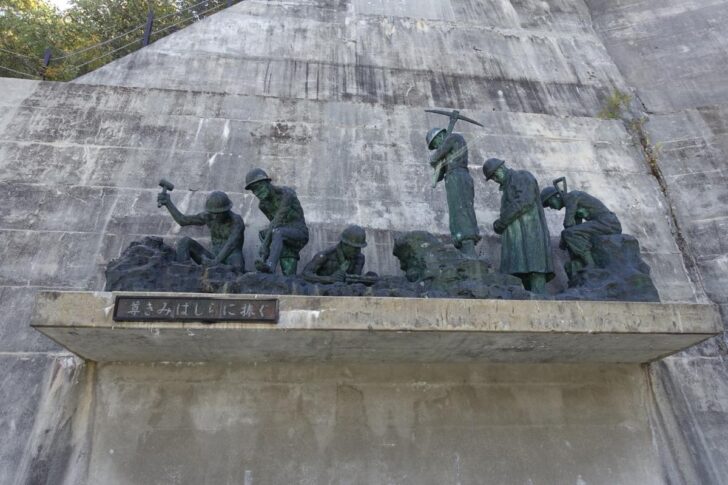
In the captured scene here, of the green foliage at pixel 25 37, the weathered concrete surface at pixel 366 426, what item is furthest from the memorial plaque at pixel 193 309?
the green foliage at pixel 25 37

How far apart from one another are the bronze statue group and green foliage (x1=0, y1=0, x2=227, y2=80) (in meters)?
5.97

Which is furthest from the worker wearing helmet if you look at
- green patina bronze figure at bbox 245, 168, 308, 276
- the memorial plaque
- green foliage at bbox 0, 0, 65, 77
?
green foliage at bbox 0, 0, 65, 77

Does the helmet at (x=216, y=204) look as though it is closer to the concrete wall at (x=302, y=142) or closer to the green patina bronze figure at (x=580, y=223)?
the concrete wall at (x=302, y=142)

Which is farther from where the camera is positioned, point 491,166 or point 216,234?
point 491,166

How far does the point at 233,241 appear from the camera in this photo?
20.9ft

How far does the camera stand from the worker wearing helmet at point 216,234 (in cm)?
621

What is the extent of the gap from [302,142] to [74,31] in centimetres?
785

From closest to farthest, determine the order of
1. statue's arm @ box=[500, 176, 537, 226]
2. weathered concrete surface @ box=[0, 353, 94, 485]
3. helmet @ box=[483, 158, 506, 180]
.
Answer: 1. weathered concrete surface @ box=[0, 353, 94, 485]
2. statue's arm @ box=[500, 176, 537, 226]
3. helmet @ box=[483, 158, 506, 180]

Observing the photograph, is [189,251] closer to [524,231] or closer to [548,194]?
[524,231]

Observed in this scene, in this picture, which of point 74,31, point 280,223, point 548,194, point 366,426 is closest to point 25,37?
point 74,31

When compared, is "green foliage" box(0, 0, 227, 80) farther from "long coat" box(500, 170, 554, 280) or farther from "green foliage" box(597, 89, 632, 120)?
"green foliage" box(597, 89, 632, 120)

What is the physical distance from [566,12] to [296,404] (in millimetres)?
11202

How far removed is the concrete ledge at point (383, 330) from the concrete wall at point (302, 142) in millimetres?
696

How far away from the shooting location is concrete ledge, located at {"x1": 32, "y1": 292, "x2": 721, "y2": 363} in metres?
4.88
